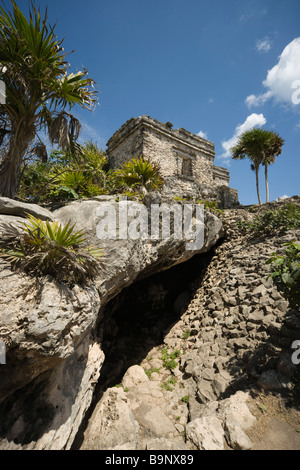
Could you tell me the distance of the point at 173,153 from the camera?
10.8 m

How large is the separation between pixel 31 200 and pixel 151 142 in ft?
21.7

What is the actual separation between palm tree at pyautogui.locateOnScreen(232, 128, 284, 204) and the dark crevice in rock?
24.4 feet

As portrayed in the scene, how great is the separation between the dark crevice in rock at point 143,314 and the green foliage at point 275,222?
5.03 feet

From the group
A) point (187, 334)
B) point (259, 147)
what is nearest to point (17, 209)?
point (187, 334)

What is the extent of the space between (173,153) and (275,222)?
19.9ft

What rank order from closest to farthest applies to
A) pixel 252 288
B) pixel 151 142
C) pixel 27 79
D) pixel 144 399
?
pixel 27 79, pixel 144 399, pixel 252 288, pixel 151 142

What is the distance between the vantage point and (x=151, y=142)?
32.8 feet

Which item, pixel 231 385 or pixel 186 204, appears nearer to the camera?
pixel 231 385

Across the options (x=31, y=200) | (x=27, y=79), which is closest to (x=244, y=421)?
(x=31, y=200)

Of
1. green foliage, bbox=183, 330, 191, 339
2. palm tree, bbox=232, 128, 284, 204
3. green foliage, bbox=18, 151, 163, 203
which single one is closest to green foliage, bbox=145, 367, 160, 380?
green foliage, bbox=183, 330, 191, 339

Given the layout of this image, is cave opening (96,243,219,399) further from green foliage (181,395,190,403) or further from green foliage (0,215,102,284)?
green foliage (0,215,102,284)

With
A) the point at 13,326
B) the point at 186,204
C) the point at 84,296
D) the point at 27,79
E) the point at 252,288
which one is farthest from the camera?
the point at 186,204

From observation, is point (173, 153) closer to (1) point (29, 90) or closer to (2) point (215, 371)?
(1) point (29, 90)
